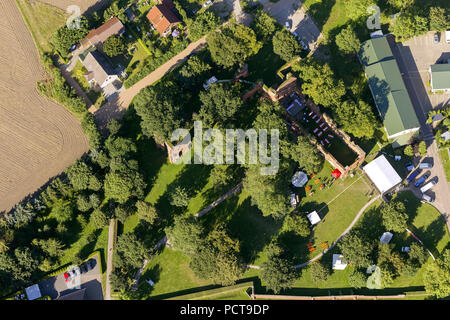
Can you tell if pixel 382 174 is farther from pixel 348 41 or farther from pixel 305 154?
pixel 348 41

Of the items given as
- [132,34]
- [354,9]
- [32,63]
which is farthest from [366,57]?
[32,63]

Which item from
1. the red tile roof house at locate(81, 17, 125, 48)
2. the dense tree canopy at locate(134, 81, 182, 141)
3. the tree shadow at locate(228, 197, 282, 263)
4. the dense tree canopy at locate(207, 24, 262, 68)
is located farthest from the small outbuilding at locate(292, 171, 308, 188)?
the red tile roof house at locate(81, 17, 125, 48)

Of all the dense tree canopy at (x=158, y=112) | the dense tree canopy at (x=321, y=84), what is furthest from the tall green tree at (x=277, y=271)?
the dense tree canopy at (x=321, y=84)

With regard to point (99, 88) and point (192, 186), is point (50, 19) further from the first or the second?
point (192, 186)

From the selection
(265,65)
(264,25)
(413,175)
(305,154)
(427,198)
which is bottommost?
(427,198)

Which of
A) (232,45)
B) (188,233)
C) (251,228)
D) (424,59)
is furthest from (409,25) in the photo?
(188,233)

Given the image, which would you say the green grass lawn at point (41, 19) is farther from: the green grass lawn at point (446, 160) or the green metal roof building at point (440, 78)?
the green grass lawn at point (446, 160)
